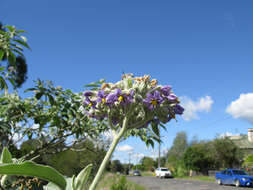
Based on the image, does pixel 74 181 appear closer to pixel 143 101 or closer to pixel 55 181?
pixel 55 181

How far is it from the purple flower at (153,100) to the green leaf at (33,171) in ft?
2.03

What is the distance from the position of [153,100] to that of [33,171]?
2.39 feet

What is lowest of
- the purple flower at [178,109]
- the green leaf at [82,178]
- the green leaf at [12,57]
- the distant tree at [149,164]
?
the distant tree at [149,164]

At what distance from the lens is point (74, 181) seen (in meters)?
0.89

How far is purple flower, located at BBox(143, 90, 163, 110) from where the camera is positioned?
126cm

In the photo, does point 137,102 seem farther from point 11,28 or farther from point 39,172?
point 11,28

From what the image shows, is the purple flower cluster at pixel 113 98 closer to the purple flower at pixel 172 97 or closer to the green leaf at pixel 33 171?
the purple flower at pixel 172 97

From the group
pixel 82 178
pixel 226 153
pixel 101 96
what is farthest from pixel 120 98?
pixel 226 153

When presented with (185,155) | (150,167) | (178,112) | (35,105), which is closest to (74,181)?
(178,112)

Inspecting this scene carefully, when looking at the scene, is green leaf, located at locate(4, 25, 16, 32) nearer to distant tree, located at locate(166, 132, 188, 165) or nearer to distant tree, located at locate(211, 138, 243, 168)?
distant tree, located at locate(211, 138, 243, 168)

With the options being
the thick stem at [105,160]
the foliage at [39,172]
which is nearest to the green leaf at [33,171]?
the foliage at [39,172]

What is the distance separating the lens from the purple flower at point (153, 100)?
1.26 meters

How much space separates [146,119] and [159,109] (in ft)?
0.32

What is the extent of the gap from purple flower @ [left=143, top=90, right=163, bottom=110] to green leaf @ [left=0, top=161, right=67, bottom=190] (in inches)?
24.3
